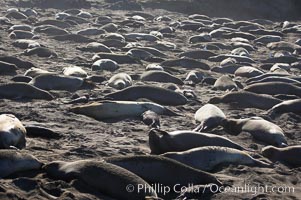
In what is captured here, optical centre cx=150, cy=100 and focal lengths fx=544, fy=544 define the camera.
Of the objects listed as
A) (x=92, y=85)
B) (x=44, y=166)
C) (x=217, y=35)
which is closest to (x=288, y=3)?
(x=217, y=35)

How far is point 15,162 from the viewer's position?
4875 mm

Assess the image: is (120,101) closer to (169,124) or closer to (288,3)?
(169,124)

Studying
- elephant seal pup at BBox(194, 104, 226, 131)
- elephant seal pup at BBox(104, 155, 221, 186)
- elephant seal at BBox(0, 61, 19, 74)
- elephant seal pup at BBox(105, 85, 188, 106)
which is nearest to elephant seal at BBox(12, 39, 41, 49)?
elephant seal at BBox(0, 61, 19, 74)

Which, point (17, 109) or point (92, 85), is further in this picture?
point (92, 85)

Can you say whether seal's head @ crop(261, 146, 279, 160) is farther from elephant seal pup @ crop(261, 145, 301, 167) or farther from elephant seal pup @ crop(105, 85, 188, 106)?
elephant seal pup @ crop(105, 85, 188, 106)

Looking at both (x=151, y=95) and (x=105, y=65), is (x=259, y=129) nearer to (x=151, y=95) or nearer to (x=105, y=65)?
(x=151, y=95)

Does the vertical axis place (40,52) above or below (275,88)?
below

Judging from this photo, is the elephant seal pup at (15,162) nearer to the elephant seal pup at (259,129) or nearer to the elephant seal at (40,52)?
the elephant seal pup at (259,129)

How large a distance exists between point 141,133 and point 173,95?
74.1 inches

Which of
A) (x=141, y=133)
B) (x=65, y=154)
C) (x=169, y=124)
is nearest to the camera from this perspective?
(x=65, y=154)

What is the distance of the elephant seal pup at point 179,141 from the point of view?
5840 millimetres

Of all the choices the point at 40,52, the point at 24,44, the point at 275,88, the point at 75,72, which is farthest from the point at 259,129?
the point at 24,44

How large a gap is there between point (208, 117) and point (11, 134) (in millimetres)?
2786

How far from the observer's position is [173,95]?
8.55 m
